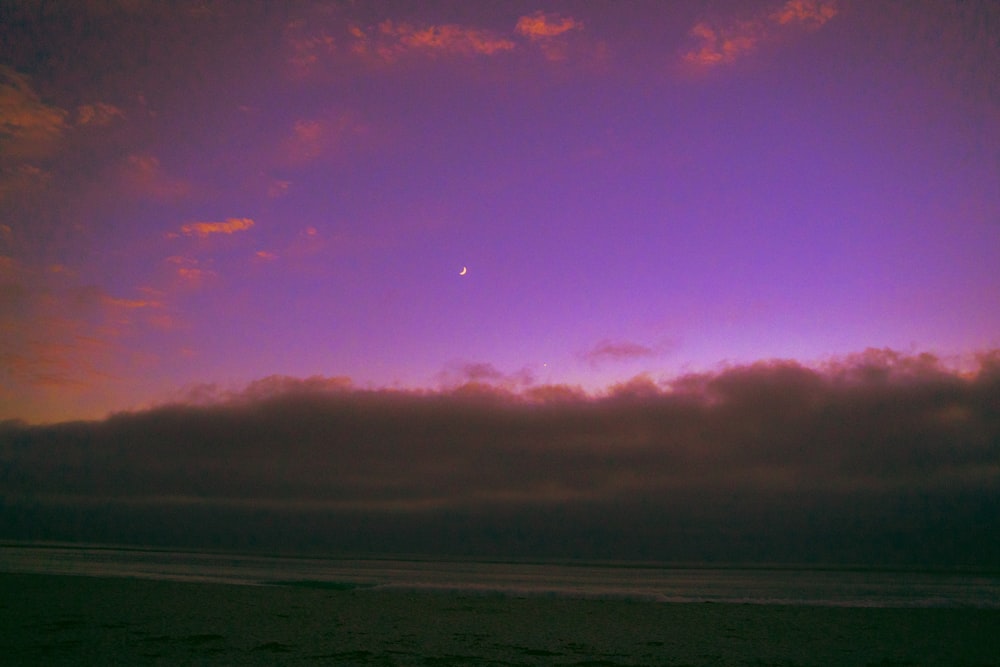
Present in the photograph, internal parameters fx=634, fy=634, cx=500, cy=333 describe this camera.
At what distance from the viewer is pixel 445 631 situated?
16.8 metres

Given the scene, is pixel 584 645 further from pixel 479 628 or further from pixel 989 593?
pixel 989 593

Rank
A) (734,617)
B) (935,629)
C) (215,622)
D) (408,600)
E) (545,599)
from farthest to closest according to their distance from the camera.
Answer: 1. (545,599)
2. (408,600)
3. (734,617)
4. (935,629)
5. (215,622)

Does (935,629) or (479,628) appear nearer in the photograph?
(479,628)

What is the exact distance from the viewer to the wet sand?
13289 millimetres

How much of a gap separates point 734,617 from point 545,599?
8034mm

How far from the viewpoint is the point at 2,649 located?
12820 millimetres

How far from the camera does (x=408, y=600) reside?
80.5ft

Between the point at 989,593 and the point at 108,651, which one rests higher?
the point at 108,651

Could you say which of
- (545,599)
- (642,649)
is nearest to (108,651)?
(642,649)

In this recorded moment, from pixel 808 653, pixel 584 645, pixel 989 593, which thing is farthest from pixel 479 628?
pixel 989 593

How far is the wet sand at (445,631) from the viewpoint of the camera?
13.3 m

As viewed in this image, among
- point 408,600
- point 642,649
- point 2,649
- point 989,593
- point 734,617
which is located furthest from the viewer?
point 989,593

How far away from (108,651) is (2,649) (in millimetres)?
2052

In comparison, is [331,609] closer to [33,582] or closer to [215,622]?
[215,622]
